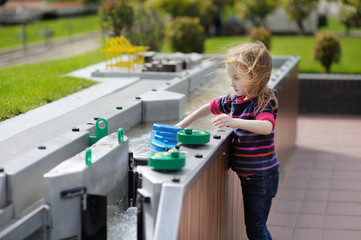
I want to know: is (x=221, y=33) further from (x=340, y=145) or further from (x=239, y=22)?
(x=340, y=145)

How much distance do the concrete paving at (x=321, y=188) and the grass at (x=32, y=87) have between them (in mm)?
2634

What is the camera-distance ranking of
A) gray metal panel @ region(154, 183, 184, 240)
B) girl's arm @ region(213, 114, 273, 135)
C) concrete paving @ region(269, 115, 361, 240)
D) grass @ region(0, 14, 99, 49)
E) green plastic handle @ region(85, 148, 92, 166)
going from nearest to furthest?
1. gray metal panel @ region(154, 183, 184, 240)
2. green plastic handle @ region(85, 148, 92, 166)
3. girl's arm @ region(213, 114, 273, 135)
4. concrete paving @ region(269, 115, 361, 240)
5. grass @ region(0, 14, 99, 49)

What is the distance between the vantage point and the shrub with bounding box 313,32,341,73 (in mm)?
12641

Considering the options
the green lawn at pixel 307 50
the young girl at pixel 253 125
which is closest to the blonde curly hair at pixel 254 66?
the young girl at pixel 253 125

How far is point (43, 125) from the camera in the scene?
482 centimetres

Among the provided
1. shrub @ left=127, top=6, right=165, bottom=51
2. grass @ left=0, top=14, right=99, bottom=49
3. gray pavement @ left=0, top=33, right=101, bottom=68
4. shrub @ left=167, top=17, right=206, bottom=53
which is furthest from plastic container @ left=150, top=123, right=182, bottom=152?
grass @ left=0, top=14, right=99, bottom=49

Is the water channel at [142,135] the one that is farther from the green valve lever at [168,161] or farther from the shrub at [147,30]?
the shrub at [147,30]

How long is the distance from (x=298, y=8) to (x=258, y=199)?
20.2 meters

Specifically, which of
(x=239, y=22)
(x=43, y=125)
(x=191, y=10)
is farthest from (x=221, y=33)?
(x=43, y=125)

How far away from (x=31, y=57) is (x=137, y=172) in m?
16.8

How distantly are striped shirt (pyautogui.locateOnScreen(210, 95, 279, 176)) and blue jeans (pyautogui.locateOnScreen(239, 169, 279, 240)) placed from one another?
0.06 meters

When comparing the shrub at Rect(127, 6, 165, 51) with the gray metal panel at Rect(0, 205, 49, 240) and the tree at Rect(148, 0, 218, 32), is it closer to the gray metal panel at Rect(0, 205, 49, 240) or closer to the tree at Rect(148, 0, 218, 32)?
the tree at Rect(148, 0, 218, 32)

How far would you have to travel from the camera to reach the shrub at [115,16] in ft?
39.2

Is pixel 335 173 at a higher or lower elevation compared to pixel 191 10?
lower
